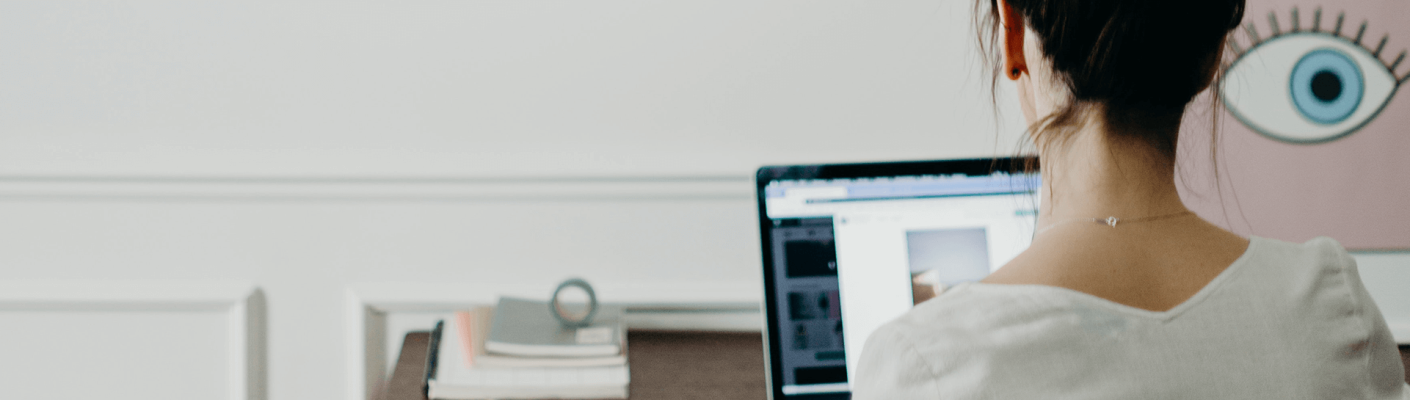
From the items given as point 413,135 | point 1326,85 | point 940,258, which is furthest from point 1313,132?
point 413,135

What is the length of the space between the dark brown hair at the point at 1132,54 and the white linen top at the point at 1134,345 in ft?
0.33

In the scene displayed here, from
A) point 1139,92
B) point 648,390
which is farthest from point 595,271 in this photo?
point 1139,92

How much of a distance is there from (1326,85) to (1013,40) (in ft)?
3.16

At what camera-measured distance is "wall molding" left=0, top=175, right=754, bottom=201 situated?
3.73 ft

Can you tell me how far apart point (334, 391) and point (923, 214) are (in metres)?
0.92

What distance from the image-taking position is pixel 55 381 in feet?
3.90

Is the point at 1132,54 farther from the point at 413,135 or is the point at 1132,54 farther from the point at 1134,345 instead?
the point at 413,135

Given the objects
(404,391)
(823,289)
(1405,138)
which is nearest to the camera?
(823,289)

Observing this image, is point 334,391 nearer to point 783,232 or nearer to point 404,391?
point 404,391

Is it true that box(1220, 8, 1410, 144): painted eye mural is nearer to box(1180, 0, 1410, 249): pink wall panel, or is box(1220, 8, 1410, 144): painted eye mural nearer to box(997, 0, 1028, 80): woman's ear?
box(1180, 0, 1410, 249): pink wall panel

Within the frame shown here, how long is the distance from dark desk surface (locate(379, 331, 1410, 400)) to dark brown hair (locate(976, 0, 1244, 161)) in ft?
1.83

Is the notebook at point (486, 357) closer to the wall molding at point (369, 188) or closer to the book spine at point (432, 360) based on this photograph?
the book spine at point (432, 360)

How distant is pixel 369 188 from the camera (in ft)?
3.78

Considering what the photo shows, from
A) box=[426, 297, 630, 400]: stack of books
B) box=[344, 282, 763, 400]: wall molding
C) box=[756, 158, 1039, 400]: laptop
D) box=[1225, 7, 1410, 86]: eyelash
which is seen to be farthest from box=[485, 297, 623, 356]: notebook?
box=[1225, 7, 1410, 86]: eyelash
